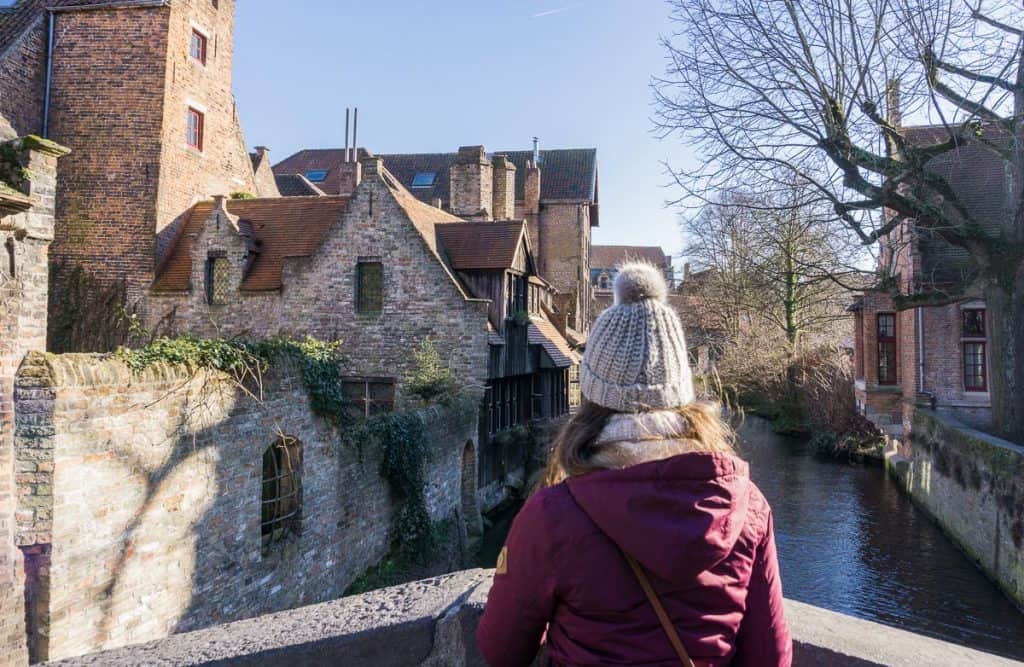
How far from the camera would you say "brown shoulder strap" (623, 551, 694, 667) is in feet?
5.10

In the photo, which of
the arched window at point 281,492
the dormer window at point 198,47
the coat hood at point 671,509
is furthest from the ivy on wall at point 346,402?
the dormer window at point 198,47

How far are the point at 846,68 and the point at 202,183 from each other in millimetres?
15401

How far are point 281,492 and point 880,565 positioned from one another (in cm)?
1249

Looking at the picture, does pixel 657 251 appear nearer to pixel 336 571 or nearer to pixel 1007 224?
pixel 1007 224

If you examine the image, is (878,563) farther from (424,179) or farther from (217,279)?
(424,179)

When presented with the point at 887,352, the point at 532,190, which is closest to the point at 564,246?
the point at 532,190

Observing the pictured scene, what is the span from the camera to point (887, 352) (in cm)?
2350

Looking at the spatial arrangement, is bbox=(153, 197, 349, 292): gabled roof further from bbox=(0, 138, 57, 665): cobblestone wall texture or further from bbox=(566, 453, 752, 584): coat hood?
bbox=(566, 453, 752, 584): coat hood

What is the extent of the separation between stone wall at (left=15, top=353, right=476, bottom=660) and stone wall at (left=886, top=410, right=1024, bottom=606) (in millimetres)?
11079

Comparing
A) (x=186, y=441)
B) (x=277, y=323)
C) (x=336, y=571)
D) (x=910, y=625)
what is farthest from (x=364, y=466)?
(x=910, y=625)

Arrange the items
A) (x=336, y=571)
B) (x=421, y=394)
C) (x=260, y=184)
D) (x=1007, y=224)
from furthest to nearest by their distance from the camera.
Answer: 1. (x=260, y=184)
2. (x=421, y=394)
3. (x=1007, y=224)
4. (x=336, y=571)

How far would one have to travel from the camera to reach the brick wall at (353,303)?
1680 centimetres

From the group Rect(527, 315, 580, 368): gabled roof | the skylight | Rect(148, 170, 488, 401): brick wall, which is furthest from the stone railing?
the skylight

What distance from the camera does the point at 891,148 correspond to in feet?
45.9
